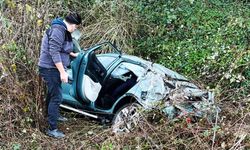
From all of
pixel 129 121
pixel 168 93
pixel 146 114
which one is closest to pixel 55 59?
pixel 129 121

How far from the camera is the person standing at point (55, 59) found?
6430 millimetres

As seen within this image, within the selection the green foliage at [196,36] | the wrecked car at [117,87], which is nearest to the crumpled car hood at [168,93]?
the wrecked car at [117,87]

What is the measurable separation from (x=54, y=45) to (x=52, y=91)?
703mm

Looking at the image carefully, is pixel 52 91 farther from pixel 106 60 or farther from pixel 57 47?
pixel 106 60

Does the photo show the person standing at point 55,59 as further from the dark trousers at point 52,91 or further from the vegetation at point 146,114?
the vegetation at point 146,114

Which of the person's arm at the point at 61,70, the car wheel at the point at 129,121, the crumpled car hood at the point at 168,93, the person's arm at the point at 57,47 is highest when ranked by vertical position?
the person's arm at the point at 57,47

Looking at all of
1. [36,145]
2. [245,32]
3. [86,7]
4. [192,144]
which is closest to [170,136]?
[192,144]

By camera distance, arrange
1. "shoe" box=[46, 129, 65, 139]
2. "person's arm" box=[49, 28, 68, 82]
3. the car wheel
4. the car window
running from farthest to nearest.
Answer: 1. the car window
2. "shoe" box=[46, 129, 65, 139]
3. "person's arm" box=[49, 28, 68, 82]
4. the car wheel

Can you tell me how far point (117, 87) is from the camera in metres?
7.52

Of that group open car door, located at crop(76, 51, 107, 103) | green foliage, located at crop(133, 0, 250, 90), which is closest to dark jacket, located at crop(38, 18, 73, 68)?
open car door, located at crop(76, 51, 107, 103)

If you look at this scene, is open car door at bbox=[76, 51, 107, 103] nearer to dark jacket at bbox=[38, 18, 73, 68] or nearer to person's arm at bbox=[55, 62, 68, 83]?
dark jacket at bbox=[38, 18, 73, 68]

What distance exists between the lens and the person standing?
643 cm

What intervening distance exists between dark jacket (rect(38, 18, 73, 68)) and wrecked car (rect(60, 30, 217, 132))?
2.95ft

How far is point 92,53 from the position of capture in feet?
24.7
